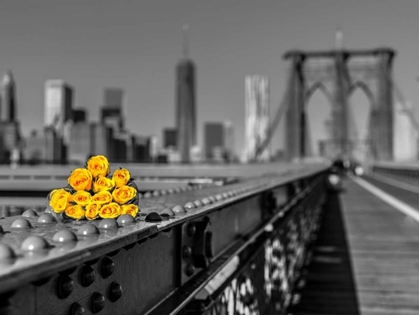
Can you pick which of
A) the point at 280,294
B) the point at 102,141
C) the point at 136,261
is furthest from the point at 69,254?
the point at 102,141

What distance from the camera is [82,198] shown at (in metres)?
1.58

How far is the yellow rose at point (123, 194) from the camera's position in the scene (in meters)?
1.61

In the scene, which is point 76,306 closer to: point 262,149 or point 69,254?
point 69,254

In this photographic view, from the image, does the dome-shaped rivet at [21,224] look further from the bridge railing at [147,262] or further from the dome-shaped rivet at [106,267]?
the dome-shaped rivet at [106,267]

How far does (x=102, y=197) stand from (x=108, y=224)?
176 mm

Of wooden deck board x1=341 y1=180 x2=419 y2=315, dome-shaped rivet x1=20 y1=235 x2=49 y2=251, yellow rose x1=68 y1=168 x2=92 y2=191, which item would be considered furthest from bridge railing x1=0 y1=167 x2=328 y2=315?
wooden deck board x1=341 y1=180 x2=419 y2=315

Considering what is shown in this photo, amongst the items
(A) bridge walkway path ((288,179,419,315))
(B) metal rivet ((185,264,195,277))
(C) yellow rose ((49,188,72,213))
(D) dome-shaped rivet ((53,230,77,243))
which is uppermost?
(C) yellow rose ((49,188,72,213))

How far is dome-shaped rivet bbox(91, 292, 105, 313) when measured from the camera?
1.30m

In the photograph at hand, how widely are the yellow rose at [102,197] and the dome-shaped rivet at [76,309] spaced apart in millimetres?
392

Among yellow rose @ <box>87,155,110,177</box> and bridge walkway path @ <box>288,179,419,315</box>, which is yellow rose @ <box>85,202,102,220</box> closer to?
yellow rose @ <box>87,155,110,177</box>

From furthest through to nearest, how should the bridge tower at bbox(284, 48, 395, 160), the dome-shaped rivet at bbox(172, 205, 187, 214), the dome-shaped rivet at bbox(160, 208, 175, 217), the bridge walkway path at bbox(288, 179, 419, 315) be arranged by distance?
the bridge tower at bbox(284, 48, 395, 160) → the bridge walkway path at bbox(288, 179, 419, 315) → the dome-shaped rivet at bbox(172, 205, 187, 214) → the dome-shaped rivet at bbox(160, 208, 175, 217)

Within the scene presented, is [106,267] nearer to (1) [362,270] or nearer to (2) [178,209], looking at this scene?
(2) [178,209]

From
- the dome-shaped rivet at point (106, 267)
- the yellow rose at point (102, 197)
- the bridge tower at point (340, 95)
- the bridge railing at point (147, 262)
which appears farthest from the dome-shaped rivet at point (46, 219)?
the bridge tower at point (340, 95)

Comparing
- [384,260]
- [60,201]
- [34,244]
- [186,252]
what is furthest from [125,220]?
[384,260]
